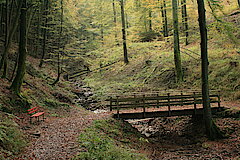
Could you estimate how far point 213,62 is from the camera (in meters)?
16.7

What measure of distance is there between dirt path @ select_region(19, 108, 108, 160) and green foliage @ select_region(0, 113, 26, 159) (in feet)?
1.03

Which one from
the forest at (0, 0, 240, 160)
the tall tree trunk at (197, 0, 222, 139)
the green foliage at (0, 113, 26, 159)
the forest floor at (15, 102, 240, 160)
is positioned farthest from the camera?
the tall tree trunk at (197, 0, 222, 139)

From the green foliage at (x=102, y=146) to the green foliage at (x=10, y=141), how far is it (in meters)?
2.08

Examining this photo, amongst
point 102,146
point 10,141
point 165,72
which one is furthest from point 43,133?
point 165,72

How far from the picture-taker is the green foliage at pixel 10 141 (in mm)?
5945

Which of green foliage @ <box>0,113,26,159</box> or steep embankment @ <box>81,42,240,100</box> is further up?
steep embankment @ <box>81,42,240,100</box>

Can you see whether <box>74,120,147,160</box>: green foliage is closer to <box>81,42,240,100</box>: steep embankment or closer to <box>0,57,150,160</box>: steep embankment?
<box>0,57,150,160</box>: steep embankment

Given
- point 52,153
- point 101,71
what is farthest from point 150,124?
point 101,71

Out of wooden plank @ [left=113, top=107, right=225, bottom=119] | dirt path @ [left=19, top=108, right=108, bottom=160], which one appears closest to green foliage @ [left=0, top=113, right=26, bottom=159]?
dirt path @ [left=19, top=108, right=108, bottom=160]

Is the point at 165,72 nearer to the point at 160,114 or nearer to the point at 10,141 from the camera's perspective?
the point at 160,114

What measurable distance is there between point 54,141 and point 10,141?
1534 mm

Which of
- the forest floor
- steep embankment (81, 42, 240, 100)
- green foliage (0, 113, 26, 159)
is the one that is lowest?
the forest floor

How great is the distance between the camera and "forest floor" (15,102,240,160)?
6688 millimetres

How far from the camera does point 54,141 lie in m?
7.46
